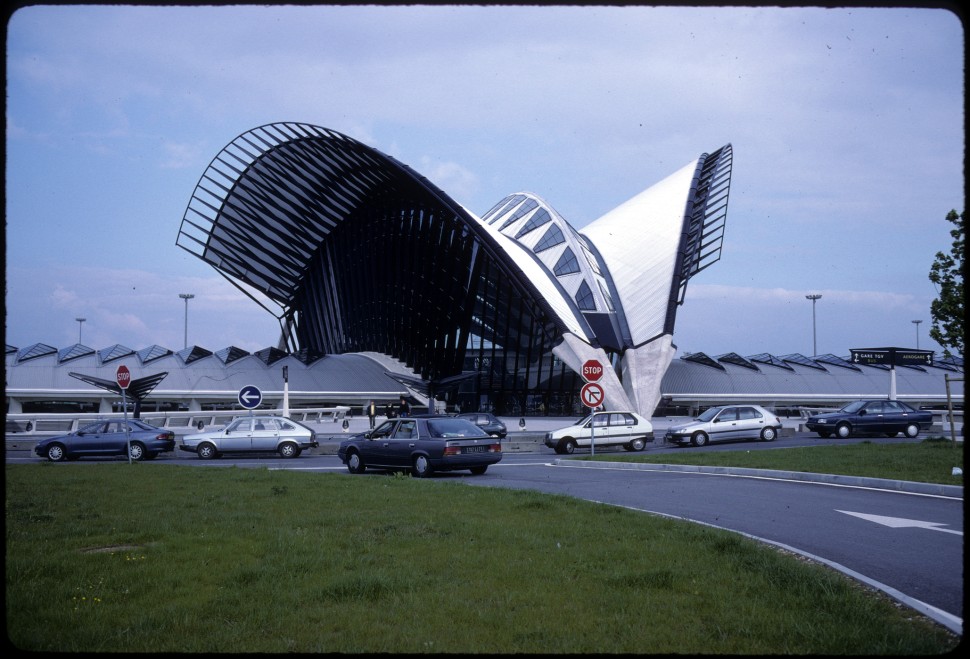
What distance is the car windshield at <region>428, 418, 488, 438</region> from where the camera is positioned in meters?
20.3

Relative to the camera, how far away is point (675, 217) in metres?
55.8

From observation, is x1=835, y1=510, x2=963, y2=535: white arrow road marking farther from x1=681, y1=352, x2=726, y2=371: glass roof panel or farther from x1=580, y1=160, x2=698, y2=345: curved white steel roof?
x1=681, y1=352, x2=726, y2=371: glass roof panel

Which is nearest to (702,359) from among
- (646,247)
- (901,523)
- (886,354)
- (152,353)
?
(646,247)

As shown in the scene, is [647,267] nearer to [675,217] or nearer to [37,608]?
[675,217]

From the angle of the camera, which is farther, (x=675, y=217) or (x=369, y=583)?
(x=675, y=217)

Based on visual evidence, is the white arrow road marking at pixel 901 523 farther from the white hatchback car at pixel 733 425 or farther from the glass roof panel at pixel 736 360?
the glass roof panel at pixel 736 360

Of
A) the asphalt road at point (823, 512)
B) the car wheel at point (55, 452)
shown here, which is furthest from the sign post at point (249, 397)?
the car wheel at point (55, 452)

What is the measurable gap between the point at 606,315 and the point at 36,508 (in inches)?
1695

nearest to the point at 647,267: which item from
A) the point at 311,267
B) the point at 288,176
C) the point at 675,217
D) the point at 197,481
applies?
the point at 675,217

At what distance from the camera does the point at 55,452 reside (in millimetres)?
26203

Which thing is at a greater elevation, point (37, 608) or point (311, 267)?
point (311, 267)

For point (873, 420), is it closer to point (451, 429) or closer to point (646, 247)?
point (451, 429)

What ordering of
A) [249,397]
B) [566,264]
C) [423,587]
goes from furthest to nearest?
[566,264]
[249,397]
[423,587]

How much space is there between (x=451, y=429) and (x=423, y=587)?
13.3 meters
